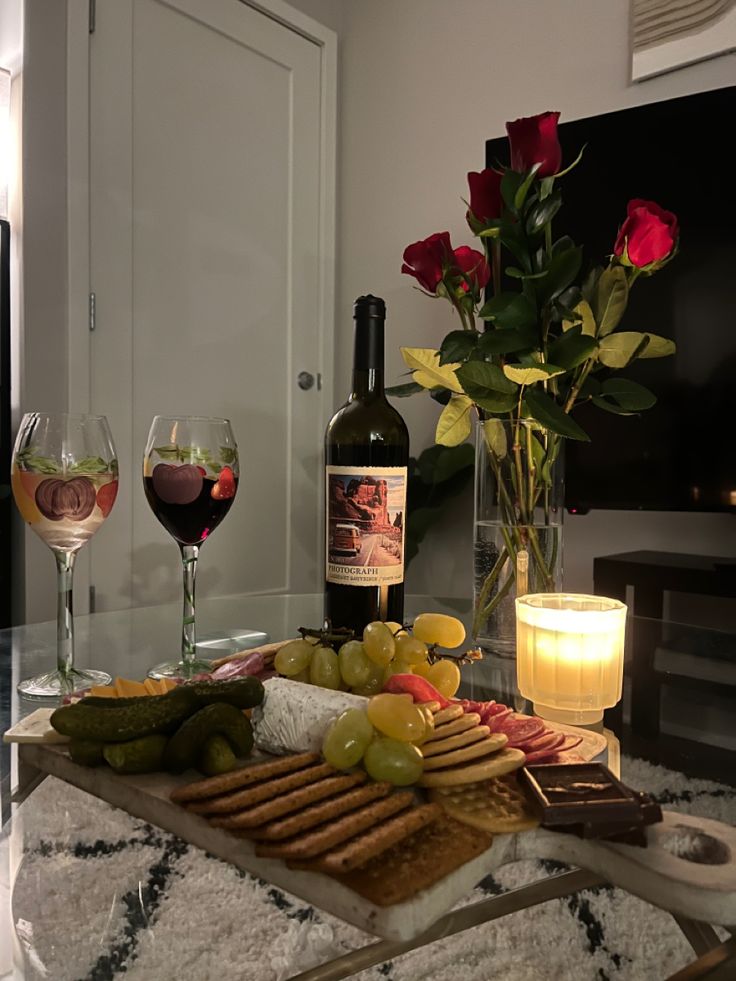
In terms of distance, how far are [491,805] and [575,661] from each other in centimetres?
26

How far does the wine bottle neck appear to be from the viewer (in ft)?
2.93

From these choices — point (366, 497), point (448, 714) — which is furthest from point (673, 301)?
point (448, 714)

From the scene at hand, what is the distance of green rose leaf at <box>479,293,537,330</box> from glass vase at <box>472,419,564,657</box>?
4.4 inches

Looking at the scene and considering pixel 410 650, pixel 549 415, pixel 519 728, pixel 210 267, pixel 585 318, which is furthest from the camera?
pixel 210 267

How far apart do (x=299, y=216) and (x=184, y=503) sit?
2320 mm

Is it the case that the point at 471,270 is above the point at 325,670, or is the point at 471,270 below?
above

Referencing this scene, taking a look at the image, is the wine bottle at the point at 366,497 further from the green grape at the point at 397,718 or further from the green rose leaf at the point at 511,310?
the green grape at the point at 397,718

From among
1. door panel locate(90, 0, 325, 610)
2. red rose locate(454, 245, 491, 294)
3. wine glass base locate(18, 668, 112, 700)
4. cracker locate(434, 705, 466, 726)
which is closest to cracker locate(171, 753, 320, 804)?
cracker locate(434, 705, 466, 726)

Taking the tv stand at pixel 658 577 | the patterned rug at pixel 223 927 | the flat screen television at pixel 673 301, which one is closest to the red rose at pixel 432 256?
the patterned rug at pixel 223 927

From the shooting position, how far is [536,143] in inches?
34.1

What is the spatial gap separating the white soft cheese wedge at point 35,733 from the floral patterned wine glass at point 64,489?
146mm

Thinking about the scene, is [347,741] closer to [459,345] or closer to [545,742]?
[545,742]

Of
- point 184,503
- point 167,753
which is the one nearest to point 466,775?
point 167,753

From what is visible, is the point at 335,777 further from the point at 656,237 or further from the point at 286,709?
the point at 656,237
